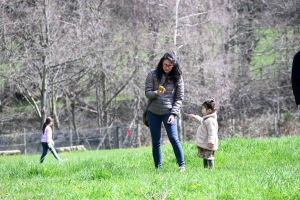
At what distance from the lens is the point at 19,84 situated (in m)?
30.5

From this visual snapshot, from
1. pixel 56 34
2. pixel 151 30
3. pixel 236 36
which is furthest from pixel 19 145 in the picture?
pixel 236 36

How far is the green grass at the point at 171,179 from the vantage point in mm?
5844

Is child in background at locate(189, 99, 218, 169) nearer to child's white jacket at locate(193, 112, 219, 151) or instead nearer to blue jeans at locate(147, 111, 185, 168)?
child's white jacket at locate(193, 112, 219, 151)

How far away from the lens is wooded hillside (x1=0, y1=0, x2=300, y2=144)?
93.4ft

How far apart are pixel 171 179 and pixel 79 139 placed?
1109 inches

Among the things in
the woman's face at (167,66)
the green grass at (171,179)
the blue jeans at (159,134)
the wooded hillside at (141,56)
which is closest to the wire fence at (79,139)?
the wooded hillside at (141,56)

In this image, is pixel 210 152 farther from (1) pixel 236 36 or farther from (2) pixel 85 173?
(1) pixel 236 36

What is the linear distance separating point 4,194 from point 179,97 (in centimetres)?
330

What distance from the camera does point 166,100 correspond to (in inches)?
339

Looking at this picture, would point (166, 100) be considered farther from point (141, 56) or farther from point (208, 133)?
point (141, 56)

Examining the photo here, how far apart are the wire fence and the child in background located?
25.0 meters

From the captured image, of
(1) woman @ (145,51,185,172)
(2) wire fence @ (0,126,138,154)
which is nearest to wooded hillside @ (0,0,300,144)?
(2) wire fence @ (0,126,138,154)

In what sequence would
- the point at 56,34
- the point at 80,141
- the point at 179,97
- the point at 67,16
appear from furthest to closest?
the point at 80,141, the point at 67,16, the point at 56,34, the point at 179,97

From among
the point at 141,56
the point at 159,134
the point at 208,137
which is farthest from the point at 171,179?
the point at 141,56
